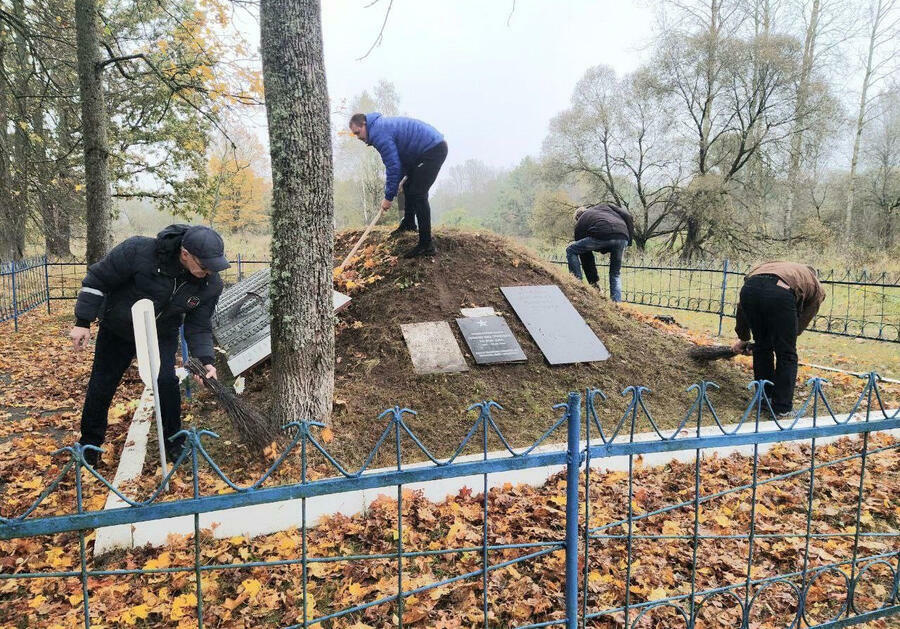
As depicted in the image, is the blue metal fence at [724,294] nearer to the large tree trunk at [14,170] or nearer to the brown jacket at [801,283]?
the large tree trunk at [14,170]

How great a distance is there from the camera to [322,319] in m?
3.48

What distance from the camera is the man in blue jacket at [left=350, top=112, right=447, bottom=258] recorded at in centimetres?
502

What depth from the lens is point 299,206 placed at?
3.29 meters

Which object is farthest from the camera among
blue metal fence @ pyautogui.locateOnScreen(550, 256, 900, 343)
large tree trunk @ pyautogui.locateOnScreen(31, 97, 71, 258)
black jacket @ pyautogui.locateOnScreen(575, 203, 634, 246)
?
large tree trunk @ pyautogui.locateOnScreen(31, 97, 71, 258)

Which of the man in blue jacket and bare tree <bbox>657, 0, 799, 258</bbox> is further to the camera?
bare tree <bbox>657, 0, 799, 258</bbox>

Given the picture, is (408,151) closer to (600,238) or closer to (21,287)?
(600,238)

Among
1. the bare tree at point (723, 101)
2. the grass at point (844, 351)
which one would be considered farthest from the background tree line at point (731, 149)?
the grass at point (844, 351)

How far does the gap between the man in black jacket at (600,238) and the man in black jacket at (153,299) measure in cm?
502

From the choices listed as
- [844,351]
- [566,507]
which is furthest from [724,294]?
[566,507]

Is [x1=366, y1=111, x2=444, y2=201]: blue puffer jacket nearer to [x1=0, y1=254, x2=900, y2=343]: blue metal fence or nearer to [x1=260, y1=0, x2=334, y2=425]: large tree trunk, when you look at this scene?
[x1=260, y1=0, x2=334, y2=425]: large tree trunk

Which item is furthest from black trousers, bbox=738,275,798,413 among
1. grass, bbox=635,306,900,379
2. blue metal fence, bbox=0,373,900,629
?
grass, bbox=635,306,900,379

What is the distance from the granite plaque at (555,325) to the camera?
4.81 meters

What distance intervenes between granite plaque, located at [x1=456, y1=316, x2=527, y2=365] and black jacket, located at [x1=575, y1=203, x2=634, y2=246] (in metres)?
2.66

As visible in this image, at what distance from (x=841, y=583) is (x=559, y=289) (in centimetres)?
358
